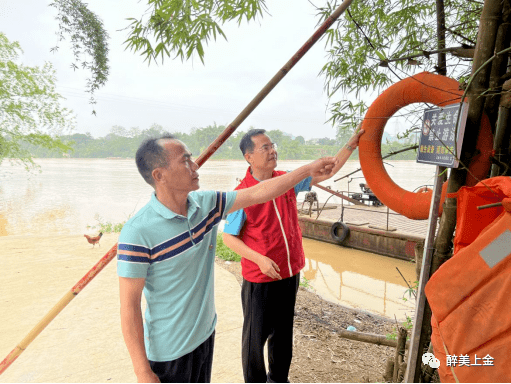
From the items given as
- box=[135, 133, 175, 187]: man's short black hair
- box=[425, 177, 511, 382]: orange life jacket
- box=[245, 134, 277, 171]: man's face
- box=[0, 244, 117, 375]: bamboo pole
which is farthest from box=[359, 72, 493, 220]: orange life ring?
box=[0, 244, 117, 375]: bamboo pole

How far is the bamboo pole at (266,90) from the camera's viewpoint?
147 centimetres

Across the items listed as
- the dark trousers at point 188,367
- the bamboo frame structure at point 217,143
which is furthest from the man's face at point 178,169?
the dark trousers at point 188,367

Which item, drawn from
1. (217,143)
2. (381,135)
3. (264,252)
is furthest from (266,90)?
(264,252)

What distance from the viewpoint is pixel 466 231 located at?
1.06 m

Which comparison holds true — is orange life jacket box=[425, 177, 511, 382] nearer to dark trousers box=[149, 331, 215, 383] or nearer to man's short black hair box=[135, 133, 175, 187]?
dark trousers box=[149, 331, 215, 383]

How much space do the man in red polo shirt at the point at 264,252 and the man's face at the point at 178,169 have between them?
26.8 inches

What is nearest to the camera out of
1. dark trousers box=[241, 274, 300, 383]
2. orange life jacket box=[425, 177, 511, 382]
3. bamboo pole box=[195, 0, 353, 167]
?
orange life jacket box=[425, 177, 511, 382]

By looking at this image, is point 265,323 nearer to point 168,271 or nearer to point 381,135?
point 168,271

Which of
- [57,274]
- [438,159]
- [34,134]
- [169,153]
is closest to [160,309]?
[169,153]

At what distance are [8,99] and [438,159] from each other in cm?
1336

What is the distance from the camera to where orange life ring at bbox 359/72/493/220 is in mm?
1334

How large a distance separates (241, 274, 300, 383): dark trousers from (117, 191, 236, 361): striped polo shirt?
1.85 feet

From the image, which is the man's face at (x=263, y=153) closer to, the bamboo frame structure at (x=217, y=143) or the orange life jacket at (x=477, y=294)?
the bamboo frame structure at (x=217, y=143)

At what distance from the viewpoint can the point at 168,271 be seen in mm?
1102
